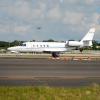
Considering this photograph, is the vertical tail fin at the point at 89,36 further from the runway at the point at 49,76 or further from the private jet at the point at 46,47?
the runway at the point at 49,76

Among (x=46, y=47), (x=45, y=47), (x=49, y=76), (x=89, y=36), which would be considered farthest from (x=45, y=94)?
(x=89, y=36)


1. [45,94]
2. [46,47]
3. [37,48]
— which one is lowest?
[45,94]

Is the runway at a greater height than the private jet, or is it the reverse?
the private jet

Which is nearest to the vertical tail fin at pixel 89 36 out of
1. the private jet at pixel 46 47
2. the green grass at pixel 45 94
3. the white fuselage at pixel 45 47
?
the private jet at pixel 46 47

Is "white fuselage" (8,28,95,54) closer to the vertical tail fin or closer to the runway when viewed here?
the vertical tail fin

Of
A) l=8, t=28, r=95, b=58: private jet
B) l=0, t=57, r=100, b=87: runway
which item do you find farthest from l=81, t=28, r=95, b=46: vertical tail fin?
l=0, t=57, r=100, b=87: runway

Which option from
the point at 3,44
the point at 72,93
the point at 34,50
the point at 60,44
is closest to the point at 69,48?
the point at 60,44

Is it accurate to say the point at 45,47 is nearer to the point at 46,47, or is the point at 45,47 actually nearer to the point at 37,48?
the point at 46,47

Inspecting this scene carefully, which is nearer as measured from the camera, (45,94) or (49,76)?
(45,94)

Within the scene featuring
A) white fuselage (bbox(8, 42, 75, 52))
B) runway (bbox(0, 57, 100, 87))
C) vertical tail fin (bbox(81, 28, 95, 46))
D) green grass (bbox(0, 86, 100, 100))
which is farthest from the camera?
vertical tail fin (bbox(81, 28, 95, 46))

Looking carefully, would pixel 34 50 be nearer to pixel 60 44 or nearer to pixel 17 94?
pixel 60 44

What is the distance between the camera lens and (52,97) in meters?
12.7

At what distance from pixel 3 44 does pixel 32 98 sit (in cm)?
14546

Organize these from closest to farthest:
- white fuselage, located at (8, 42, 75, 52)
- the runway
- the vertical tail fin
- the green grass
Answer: the green grass < the runway < white fuselage, located at (8, 42, 75, 52) < the vertical tail fin
